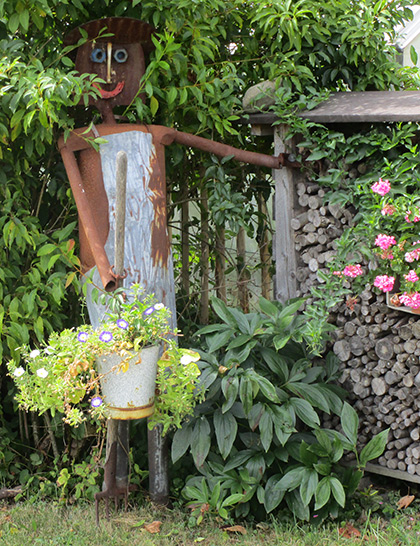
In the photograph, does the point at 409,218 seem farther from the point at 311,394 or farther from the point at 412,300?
the point at 311,394

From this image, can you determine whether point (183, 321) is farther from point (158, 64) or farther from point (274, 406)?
point (158, 64)

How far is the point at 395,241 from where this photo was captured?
2982 mm

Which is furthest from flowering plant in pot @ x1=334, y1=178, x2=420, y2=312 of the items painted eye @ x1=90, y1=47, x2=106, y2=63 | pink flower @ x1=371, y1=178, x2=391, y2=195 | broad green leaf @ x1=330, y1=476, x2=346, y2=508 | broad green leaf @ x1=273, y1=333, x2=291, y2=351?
painted eye @ x1=90, y1=47, x2=106, y2=63

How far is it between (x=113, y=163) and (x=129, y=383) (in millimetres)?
1052

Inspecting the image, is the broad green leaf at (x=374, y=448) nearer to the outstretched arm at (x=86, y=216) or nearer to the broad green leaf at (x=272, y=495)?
the broad green leaf at (x=272, y=495)

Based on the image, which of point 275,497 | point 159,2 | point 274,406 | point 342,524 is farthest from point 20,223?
point 342,524

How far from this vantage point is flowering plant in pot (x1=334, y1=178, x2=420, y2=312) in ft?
9.50

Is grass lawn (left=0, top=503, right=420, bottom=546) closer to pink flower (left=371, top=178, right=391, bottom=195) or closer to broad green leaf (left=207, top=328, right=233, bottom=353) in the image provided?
broad green leaf (left=207, top=328, right=233, bottom=353)

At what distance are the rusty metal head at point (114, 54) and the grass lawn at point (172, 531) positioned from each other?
1.92 meters

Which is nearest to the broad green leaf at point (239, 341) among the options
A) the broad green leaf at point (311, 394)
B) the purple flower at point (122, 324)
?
the broad green leaf at point (311, 394)

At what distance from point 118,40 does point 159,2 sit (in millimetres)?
268

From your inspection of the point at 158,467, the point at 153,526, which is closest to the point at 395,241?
the point at 158,467

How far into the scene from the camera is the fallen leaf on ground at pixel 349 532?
2.97 m

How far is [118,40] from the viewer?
3.08 m
